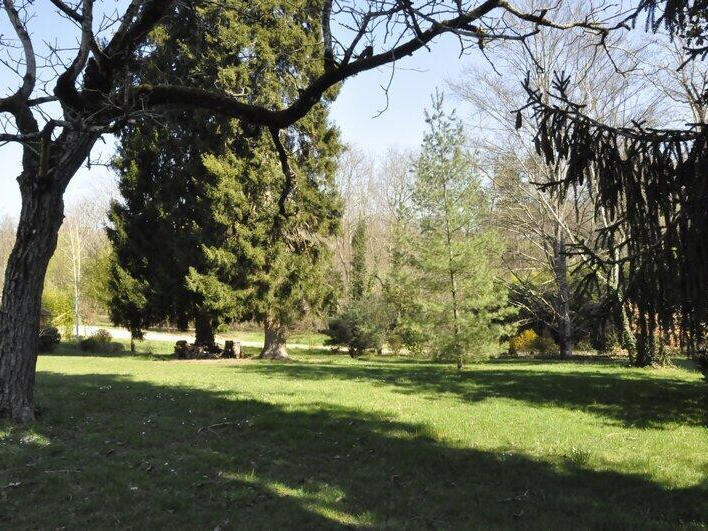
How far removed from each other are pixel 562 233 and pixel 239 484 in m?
22.1

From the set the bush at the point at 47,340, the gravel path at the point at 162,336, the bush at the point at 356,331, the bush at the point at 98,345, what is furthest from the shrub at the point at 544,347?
the bush at the point at 47,340

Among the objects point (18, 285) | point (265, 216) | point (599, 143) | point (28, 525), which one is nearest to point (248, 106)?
point (18, 285)

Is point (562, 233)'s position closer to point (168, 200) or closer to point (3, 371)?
point (168, 200)

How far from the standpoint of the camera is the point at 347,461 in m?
5.93

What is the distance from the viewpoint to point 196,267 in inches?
855

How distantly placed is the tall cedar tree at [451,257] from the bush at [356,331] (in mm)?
10130

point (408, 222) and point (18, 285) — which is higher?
point (408, 222)

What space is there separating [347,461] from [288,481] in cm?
90

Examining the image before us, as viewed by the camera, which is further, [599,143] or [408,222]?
[408,222]

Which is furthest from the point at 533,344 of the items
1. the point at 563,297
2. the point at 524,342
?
the point at 563,297

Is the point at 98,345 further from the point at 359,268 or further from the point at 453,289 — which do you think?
the point at 453,289

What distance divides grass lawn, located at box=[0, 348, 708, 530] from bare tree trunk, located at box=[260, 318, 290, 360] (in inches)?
464

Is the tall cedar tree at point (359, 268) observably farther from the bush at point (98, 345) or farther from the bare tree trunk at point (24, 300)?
the bare tree trunk at point (24, 300)

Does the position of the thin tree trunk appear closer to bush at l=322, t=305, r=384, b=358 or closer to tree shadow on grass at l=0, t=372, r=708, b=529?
tree shadow on grass at l=0, t=372, r=708, b=529
